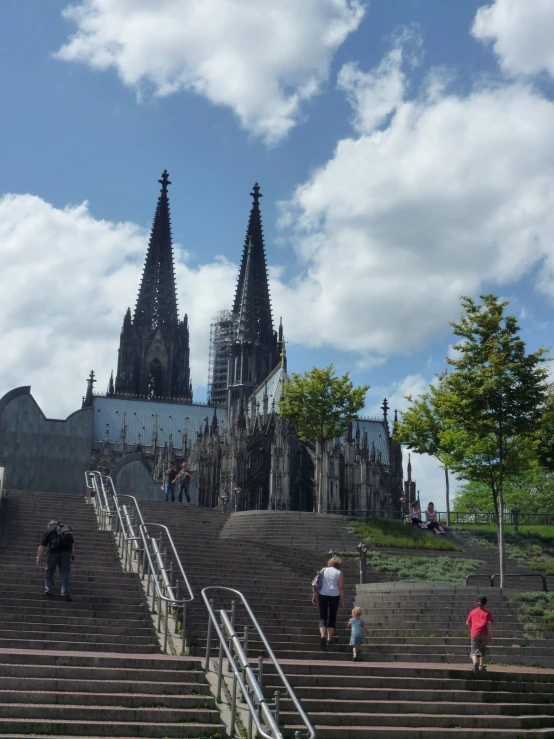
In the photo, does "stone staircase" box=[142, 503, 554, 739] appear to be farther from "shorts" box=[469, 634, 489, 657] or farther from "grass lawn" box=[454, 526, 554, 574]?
"grass lawn" box=[454, 526, 554, 574]

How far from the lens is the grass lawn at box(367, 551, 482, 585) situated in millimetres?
22797

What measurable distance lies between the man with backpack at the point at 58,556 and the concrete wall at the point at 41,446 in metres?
18.2

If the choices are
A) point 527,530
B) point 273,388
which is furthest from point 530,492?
point 527,530

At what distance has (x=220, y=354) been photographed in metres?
104

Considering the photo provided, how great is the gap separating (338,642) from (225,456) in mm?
43808

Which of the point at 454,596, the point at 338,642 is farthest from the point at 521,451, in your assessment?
the point at 338,642

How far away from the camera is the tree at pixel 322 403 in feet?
135

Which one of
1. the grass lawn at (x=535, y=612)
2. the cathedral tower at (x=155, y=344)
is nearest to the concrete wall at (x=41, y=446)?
the grass lawn at (x=535, y=612)

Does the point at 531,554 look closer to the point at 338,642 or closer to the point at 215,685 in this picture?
the point at 338,642

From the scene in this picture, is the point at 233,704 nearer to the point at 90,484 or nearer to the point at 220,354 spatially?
the point at 90,484

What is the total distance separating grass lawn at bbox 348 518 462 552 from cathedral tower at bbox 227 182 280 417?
48987mm

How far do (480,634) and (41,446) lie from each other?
23185 mm

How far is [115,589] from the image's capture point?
14.0 meters

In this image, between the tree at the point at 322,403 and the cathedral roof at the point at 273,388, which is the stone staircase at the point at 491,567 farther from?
the cathedral roof at the point at 273,388
